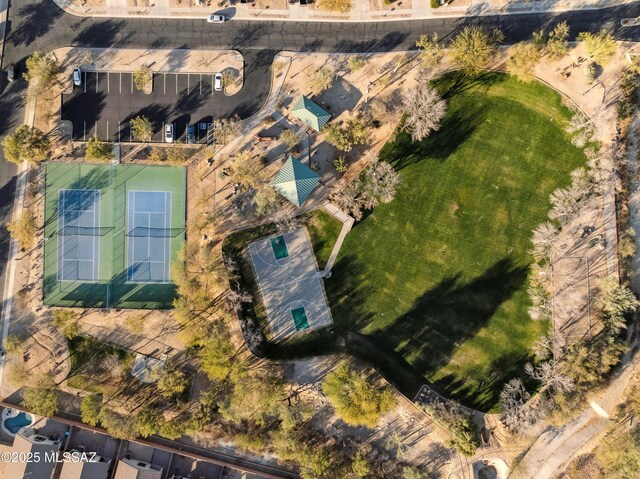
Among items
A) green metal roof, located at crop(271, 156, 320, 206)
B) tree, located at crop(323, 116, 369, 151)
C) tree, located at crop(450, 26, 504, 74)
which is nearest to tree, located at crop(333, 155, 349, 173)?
tree, located at crop(323, 116, 369, 151)

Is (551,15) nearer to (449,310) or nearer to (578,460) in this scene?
(449,310)

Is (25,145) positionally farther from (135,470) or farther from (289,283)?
(135,470)

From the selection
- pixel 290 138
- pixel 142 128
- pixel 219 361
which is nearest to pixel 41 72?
pixel 142 128

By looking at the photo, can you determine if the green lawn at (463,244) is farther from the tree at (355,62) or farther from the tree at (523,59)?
the tree at (355,62)

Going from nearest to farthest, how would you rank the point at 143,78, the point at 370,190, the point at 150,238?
the point at 370,190, the point at 143,78, the point at 150,238

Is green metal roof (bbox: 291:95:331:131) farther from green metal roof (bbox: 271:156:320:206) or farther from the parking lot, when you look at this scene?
the parking lot

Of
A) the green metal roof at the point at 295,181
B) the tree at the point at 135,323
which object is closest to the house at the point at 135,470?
the tree at the point at 135,323
